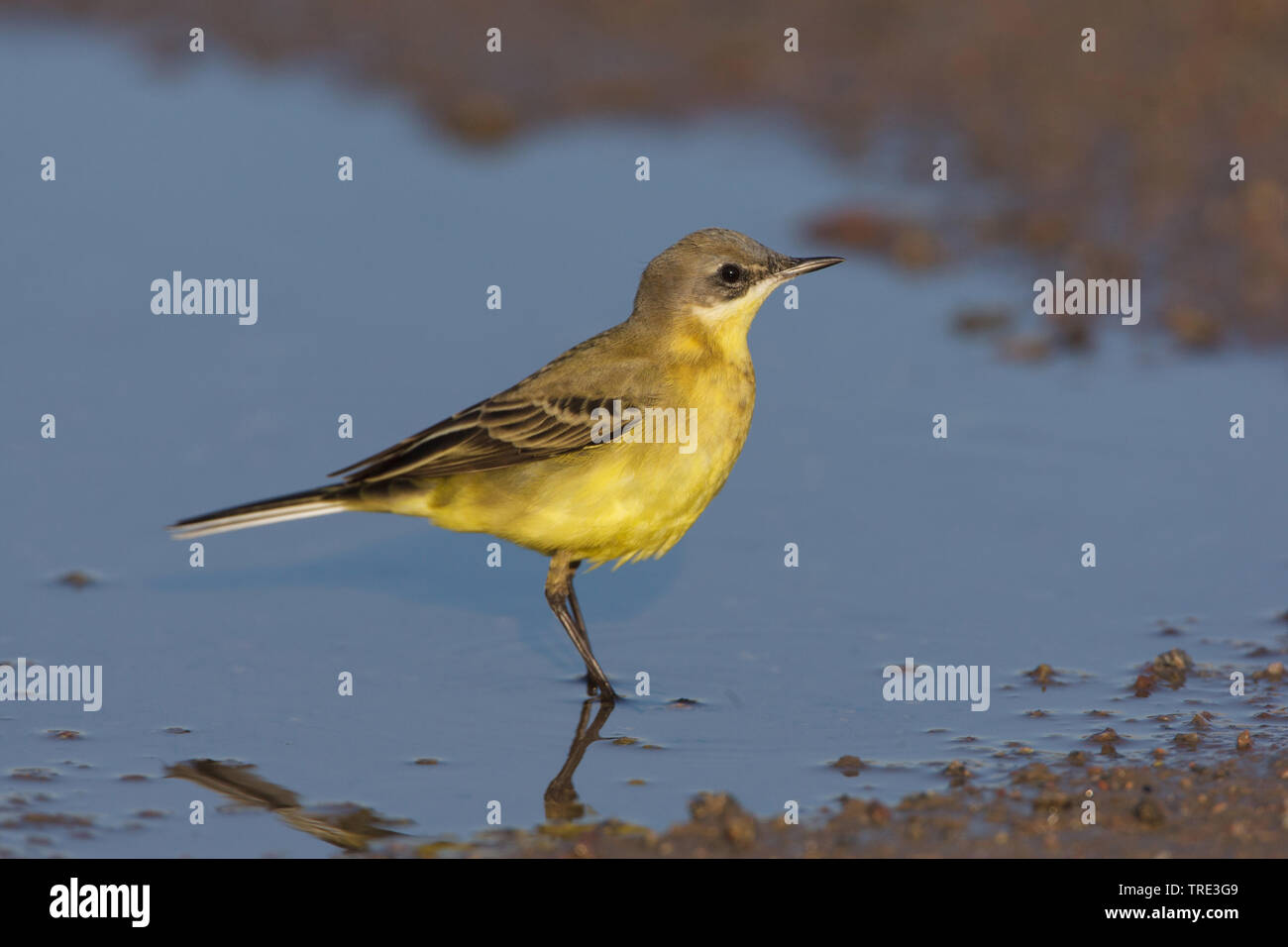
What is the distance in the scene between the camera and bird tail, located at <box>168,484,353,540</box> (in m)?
9.27

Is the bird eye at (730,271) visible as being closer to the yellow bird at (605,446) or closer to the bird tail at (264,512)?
the yellow bird at (605,446)

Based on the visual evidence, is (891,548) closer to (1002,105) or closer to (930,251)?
(930,251)

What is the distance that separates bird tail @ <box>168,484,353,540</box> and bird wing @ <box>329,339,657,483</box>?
178 mm

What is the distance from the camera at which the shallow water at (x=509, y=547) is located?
339 inches

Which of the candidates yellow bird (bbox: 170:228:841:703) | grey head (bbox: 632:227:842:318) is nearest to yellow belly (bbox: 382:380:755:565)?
yellow bird (bbox: 170:228:841:703)

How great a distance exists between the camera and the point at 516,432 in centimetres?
948

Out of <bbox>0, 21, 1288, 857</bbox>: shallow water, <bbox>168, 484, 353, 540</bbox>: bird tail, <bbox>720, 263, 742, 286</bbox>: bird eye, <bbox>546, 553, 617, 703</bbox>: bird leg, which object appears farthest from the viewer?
<bbox>720, 263, 742, 286</bbox>: bird eye

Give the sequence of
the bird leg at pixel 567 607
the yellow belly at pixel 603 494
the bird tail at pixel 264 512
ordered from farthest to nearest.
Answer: the bird leg at pixel 567 607, the bird tail at pixel 264 512, the yellow belly at pixel 603 494

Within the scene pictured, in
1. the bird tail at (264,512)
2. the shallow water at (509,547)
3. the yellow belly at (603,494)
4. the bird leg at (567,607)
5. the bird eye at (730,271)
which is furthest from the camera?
the bird eye at (730,271)

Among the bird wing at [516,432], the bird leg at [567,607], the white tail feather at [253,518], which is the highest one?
the bird wing at [516,432]

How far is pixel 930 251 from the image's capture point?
15125mm

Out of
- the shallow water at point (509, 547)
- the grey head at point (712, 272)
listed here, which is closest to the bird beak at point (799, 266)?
the grey head at point (712, 272)

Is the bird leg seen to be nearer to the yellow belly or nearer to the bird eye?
the yellow belly
